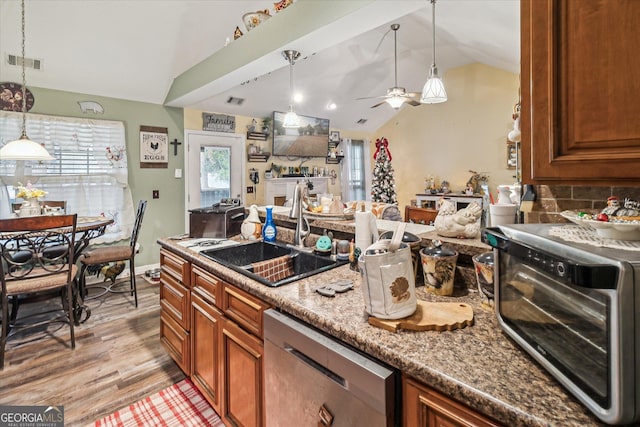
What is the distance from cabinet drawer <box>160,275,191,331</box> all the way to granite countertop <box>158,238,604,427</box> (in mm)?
896

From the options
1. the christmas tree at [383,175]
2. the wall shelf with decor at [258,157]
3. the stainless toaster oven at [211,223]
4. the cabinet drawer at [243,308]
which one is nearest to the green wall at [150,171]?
the wall shelf with decor at [258,157]

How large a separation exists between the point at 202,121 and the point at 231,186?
3.50 feet

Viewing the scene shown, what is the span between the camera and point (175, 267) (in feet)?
6.77

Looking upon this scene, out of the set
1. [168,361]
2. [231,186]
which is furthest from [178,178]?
[168,361]

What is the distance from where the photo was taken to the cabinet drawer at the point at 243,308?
1.35 meters

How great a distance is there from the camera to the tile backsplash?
1021mm

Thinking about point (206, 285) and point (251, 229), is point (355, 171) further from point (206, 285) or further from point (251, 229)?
point (206, 285)

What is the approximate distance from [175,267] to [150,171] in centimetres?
307

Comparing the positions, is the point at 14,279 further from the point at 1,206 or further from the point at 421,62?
the point at 421,62

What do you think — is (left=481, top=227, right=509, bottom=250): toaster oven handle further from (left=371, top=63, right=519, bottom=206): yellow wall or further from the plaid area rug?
(left=371, top=63, right=519, bottom=206): yellow wall

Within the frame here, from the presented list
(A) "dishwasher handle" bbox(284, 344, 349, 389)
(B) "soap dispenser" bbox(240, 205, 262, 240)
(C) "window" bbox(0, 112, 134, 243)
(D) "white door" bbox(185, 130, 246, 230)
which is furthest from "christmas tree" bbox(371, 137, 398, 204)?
(A) "dishwasher handle" bbox(284, 344, 349, 389)

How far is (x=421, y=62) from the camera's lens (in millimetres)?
5902

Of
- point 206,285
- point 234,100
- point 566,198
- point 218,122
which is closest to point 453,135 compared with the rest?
point 234,100

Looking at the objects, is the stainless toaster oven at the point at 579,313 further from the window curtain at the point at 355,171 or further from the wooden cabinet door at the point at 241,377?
the window curtain at the point at 355,171
